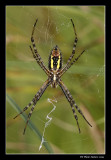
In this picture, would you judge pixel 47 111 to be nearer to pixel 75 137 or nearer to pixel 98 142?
pixel 75 137

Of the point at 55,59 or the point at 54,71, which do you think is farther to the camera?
the point at 54,71

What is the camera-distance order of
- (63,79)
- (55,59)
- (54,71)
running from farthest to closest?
1. (63,79)
2. (54,71)
3. (55,59)

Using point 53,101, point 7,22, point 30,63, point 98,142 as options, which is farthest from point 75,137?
point 7,22

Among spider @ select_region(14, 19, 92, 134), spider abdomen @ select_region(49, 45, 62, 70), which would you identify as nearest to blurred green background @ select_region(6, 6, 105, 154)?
spider @ select_region(14, 19, 92, 134)

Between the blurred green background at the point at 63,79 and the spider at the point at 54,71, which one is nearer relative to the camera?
the spider at the point at 54,71

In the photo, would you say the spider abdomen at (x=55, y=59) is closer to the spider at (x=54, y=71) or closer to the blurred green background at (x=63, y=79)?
the spider at (x=54, y=71)

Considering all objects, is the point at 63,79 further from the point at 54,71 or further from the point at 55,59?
the point at 55,59

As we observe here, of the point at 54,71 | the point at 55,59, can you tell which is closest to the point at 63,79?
the point at 54,71

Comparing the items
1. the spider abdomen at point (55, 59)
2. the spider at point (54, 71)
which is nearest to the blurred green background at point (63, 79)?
the spider at point (54, 71)
